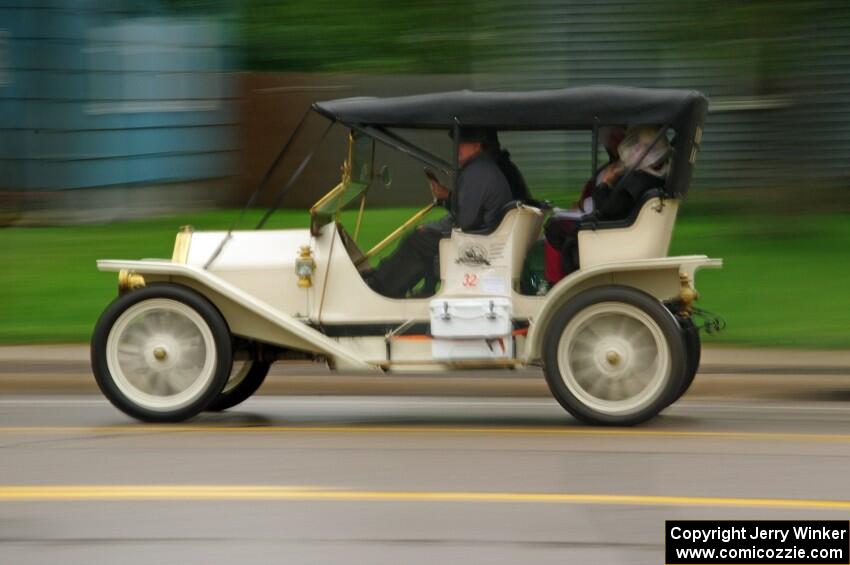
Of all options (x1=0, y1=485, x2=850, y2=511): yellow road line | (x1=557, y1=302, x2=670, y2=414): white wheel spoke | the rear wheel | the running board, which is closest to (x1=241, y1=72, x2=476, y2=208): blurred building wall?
the rear wheel

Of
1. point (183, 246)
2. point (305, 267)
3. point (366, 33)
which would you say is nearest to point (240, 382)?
point (183, 246)

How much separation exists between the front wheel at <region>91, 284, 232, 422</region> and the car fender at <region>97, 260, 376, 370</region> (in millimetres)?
83

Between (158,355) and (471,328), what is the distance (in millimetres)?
1816

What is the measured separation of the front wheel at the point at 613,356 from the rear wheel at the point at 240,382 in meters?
2.00

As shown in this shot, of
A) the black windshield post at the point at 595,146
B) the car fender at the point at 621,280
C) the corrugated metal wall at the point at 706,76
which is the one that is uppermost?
the corrugated metal wall at the point at 706,76

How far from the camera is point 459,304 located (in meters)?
8.76

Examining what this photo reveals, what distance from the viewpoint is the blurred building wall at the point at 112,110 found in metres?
19.5

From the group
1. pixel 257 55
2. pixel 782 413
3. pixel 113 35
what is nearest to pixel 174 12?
pixel 113 35

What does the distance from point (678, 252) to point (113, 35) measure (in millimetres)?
8656

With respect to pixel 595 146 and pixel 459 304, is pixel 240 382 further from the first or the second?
pixel 595 146

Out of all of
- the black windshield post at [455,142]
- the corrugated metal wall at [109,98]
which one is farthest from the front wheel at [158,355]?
the corrugated metal wall at [109,98]

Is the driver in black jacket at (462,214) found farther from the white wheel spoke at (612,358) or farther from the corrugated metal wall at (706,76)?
the corrugated metal wall at (706,76)

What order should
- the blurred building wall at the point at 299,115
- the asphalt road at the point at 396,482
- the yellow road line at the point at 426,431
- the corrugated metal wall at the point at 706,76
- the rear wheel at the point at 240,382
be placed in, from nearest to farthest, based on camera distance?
the asphalt road at the point at 396,482 → the yellow road line at the point at 426,431 → the rear wheel at the point at 240,382 → the corrugated metal wall at the point at 706,76 → the blurred building wall at the point at 299,115

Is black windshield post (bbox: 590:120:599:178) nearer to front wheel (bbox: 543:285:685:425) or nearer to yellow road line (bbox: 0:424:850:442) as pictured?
front wheel (bbox: 543:285:685:425)
